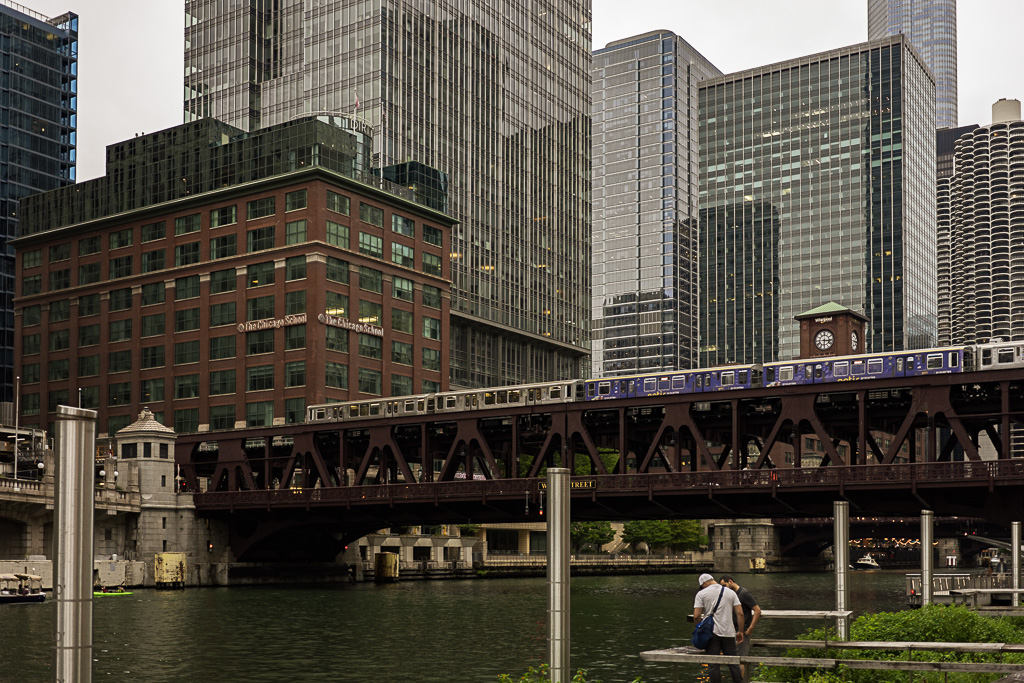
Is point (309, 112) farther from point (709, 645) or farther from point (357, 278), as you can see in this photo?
point (709, 645)

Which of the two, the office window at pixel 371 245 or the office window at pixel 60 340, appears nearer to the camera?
the office window at pixel 371 245

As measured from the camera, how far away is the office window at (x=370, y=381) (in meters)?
142

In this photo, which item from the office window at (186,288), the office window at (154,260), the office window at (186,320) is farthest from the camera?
the office window at (154,260)

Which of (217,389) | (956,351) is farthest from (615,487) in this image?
(217,389)

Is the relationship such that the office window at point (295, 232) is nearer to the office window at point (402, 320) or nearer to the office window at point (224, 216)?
the office window at point (224, 216)

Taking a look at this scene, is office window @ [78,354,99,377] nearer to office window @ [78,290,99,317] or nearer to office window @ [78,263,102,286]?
office window @ [78,290,99,317]

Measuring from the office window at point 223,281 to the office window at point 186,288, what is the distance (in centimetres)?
264

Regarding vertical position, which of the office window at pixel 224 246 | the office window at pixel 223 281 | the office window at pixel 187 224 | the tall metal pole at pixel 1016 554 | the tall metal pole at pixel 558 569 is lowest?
the tall metal pole at pixel 1016 554

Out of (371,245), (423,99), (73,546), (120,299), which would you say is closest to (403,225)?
(371,245)

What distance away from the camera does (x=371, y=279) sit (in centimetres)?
14438

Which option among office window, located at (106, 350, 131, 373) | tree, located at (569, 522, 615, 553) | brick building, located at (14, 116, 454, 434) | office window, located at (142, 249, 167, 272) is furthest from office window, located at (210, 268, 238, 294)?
tree, located at (569, 522, 615, 553)

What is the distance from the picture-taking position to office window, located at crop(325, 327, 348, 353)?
5394 inches

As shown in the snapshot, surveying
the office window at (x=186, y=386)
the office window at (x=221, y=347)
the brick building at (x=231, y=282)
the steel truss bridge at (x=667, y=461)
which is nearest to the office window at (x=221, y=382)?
the brick building at (x=231, y=282)

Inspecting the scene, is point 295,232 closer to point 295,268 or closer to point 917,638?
point 295,268
